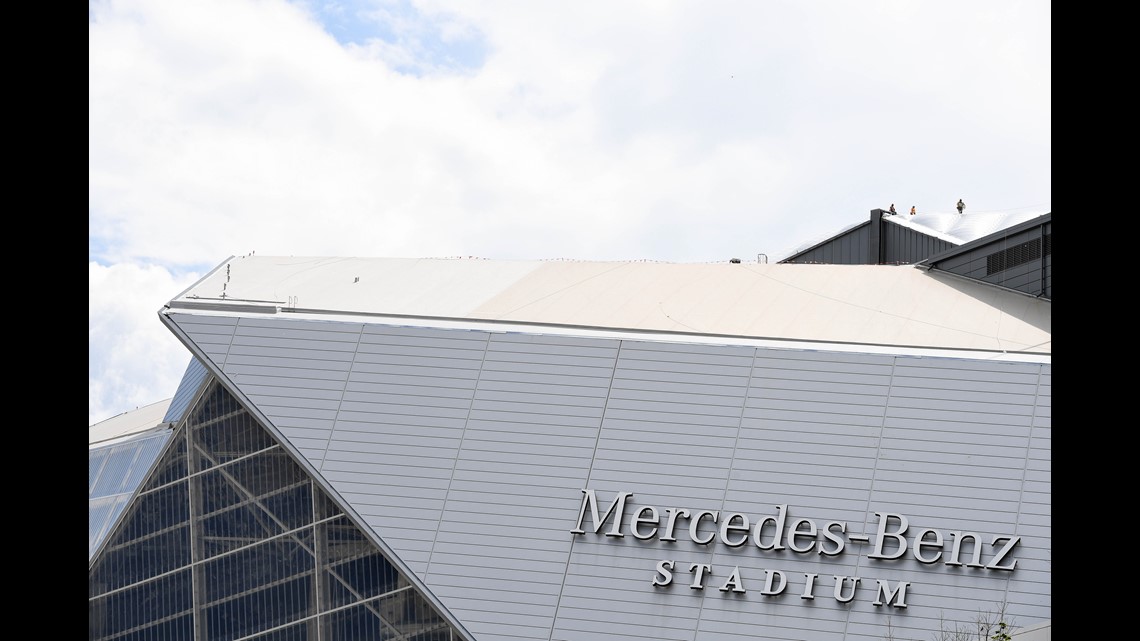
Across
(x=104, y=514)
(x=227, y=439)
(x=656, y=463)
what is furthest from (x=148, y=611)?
(x=656, y=463)

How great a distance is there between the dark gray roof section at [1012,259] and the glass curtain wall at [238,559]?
1934 cm

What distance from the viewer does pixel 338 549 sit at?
31.0 m

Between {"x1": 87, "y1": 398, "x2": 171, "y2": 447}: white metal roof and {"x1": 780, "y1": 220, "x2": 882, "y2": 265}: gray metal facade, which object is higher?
{"x1": 780, "y1": 220, "x2": 882, "y2": 265}: gray metal facade

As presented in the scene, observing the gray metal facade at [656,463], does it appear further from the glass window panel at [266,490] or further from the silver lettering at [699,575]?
the glass window panel at [266,490]

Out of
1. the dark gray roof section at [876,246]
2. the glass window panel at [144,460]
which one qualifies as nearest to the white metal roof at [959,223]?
the dark gray roof section at [876,246]

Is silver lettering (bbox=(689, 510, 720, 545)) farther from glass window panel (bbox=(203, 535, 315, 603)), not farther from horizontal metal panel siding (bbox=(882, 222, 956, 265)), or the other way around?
horizontal metal panel siding (bbox=(882, 222, 956, 265))

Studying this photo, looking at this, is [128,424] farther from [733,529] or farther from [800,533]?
[800,533]

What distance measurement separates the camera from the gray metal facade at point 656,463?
2764cm

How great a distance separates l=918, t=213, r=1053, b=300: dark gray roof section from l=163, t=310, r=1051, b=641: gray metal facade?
6.55 meters

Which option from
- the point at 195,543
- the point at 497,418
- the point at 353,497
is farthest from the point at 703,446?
the point at 195,543

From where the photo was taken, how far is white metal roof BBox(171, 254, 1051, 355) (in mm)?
32812

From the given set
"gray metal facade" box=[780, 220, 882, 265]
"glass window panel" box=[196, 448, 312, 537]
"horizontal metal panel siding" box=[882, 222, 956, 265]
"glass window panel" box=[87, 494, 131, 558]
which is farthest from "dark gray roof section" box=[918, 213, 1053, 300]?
"glass window panel" box=[87, 494, 131, 558]
